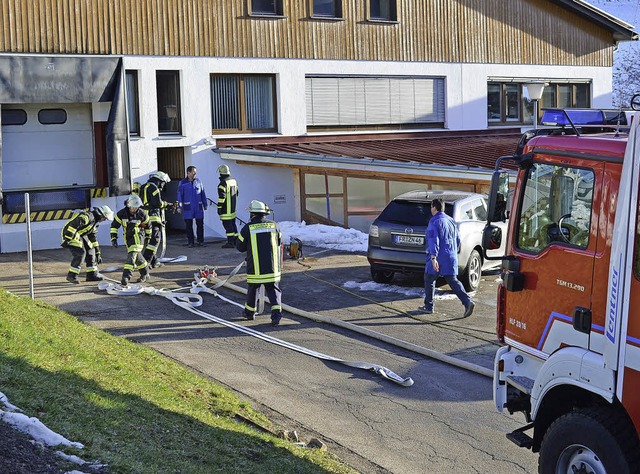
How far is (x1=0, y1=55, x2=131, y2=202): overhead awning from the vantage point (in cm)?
2109

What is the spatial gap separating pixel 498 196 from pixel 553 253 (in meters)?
0.72

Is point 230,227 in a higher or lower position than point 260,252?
lower

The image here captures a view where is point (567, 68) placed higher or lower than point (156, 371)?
higher

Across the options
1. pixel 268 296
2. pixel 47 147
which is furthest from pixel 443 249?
pixel 47 147

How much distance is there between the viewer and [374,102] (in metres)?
28.2

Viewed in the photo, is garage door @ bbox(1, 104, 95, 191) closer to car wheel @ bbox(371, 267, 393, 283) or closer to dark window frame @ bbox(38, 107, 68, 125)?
dark window frame @ bbox(38, 107, 68, 125)

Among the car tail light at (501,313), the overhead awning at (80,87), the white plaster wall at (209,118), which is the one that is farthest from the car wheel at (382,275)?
the car tail light at (501,313)

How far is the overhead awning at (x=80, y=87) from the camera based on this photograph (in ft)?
69.2

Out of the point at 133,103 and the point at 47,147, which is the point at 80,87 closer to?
the point at 47,147

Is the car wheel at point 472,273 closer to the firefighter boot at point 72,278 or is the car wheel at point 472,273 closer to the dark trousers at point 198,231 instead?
the firefighter boot at point 72,278

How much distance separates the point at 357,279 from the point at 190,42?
32.4ft

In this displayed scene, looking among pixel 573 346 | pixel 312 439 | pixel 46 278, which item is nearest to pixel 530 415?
pixel 573 346

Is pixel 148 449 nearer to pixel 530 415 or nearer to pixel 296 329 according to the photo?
pixel 530 415

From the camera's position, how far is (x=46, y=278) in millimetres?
17359
